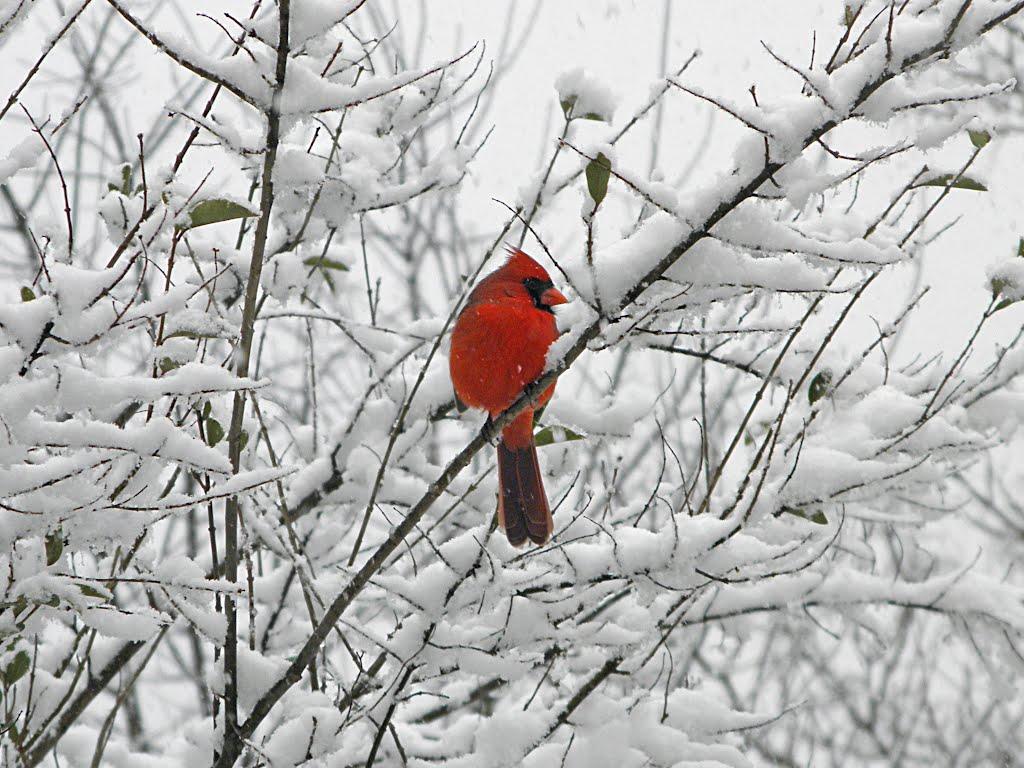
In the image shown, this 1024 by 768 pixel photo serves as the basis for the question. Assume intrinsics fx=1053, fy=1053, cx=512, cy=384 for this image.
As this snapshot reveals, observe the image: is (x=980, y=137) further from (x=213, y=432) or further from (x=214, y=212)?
(x=213, y=432)

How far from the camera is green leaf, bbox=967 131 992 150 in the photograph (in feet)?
7.21

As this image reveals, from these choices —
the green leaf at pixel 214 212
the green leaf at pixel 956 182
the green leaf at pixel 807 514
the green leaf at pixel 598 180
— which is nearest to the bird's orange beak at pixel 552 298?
the green leaf at pixel 807 514

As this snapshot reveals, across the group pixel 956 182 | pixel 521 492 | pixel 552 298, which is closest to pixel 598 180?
pixel 956 182

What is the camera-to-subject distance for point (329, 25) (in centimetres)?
172

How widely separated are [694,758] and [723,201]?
153 cm

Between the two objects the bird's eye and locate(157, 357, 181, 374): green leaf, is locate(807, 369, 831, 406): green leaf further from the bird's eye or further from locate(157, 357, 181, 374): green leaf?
locate(157, 357, 181, 374): green leaf

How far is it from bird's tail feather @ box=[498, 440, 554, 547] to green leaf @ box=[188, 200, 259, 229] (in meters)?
1.50

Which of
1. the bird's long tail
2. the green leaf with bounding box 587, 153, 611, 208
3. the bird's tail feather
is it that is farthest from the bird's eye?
the green leaf with bounding box 587, 153, 611, 208

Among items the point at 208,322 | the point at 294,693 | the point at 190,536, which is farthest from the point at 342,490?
the point at 190,536

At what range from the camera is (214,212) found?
2.01 metres

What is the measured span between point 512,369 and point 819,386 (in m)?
1.21

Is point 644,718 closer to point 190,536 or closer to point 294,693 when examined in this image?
point 294,693

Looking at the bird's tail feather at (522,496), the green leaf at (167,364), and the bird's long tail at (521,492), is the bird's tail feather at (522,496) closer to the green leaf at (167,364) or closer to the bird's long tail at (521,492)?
the bird's long tail at (521,492)

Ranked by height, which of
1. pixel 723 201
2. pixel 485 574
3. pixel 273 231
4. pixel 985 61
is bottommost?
pixel 485 574
